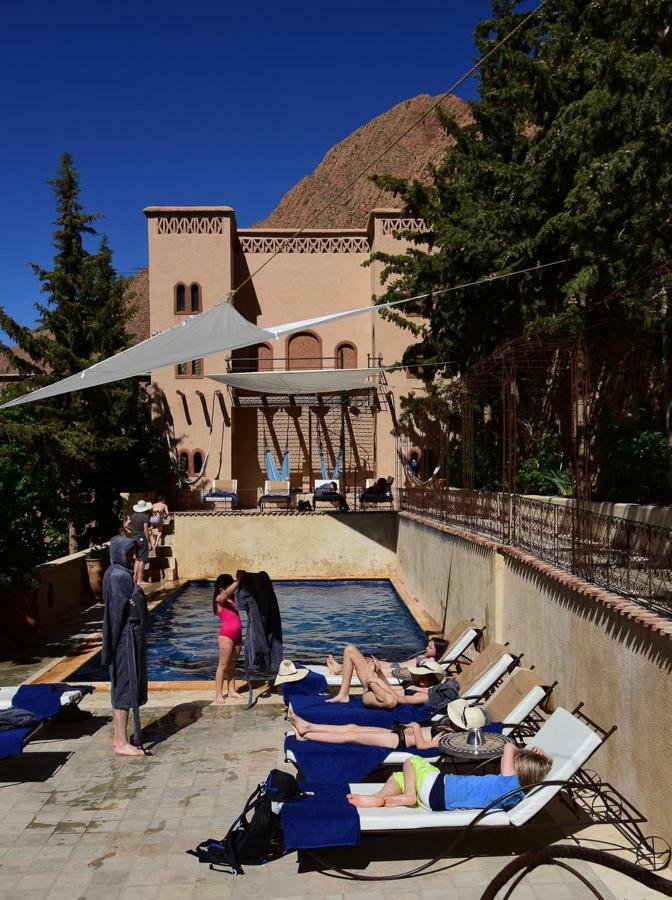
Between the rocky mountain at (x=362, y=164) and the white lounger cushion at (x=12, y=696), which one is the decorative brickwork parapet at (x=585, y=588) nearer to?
the white lounger cushion at (x=12, y=696)

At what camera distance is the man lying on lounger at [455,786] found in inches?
166

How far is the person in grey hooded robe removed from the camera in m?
5.79

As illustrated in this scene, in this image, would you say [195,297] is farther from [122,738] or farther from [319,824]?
[319,824]

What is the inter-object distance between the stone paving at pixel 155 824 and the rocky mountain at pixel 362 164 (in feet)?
231

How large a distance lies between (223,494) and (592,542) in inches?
624

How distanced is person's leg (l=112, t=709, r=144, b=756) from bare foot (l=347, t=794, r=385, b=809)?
214 cm

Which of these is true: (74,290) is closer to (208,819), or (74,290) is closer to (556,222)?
(556,222)

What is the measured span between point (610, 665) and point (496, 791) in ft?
3.89

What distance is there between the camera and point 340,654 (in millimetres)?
11453

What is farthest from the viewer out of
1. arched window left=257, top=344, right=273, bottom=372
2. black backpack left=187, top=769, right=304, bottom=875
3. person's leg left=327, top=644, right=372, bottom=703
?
arched window left=257, top=344, right=273, bottom=372

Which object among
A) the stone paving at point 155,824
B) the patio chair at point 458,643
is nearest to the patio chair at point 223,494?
the patio chair at point 458,643

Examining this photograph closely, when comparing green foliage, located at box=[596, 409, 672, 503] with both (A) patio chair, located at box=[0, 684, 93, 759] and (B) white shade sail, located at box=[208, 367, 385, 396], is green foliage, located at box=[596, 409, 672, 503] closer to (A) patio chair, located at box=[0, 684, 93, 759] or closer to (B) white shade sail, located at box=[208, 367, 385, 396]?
(B) white shade sail, located at box=[208, 367, 385, 396]

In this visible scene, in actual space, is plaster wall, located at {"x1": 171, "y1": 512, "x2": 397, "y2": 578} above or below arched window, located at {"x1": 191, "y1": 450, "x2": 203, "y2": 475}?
below

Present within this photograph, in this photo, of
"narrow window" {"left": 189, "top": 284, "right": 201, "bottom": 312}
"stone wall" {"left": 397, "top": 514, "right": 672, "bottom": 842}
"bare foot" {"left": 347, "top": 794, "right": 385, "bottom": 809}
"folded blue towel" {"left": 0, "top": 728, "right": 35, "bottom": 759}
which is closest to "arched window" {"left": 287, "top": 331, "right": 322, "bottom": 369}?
"narrow window" {"left": 189, "top": 284, "right": 201, "bottom": 312}
